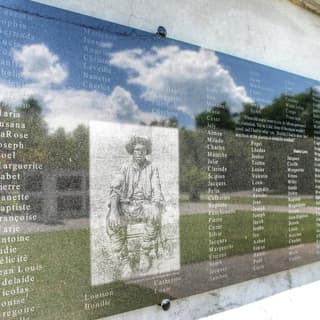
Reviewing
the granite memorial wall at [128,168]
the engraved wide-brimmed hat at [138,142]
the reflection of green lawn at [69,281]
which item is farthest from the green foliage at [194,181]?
the engraved wide-brimmed hat at [138,142]

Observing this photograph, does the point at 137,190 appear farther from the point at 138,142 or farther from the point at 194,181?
the point at 194,181

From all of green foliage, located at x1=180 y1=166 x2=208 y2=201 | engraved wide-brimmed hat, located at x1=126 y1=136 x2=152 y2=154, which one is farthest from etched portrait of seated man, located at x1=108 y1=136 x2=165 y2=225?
green foliage, located at x1=180 y1=166 x2=208 y2=201

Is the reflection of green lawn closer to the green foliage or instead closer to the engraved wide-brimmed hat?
the green foliage

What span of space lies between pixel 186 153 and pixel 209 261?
2.33 ft

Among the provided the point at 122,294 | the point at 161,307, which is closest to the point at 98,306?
the point at 122,294

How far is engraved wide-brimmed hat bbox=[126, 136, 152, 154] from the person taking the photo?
250 cm

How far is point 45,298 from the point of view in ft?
6.91

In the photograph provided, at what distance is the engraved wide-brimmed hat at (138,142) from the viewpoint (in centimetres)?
250

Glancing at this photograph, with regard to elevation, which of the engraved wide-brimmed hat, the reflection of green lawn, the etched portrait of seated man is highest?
the engraved wide-brimmed hat

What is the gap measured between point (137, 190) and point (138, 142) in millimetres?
274

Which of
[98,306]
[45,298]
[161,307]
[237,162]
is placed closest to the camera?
[45,298]

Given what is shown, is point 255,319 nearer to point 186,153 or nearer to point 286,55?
point 186,153

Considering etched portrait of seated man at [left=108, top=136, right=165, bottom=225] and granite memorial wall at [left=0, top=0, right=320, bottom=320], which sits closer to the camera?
granite memorial wall at [left=0, top=0, right=320, bottom=320]

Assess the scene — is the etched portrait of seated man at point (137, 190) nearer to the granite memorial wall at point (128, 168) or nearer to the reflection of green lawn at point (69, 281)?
the granite memorial wall at point (128, 168)
